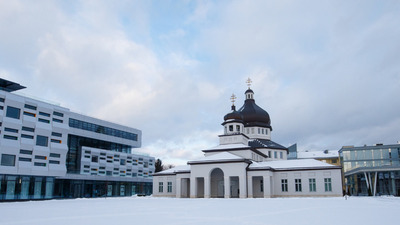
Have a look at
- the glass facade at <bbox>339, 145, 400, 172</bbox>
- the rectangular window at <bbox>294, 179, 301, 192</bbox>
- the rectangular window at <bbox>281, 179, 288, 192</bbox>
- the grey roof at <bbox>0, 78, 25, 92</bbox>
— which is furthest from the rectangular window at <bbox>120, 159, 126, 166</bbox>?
the glass facade at <bbox>339, 145, 400, 172</bbox>

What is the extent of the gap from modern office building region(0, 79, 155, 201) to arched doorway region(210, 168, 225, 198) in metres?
25.9

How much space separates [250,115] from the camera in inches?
2616

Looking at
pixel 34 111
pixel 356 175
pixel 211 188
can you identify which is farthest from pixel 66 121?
pixel 356 175

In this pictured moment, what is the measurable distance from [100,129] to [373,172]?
5580cm

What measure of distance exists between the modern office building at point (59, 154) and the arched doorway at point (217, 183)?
25878 millimetres

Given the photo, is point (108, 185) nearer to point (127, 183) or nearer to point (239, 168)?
point (127, 183)

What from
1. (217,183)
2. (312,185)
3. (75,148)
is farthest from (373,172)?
(75,148)

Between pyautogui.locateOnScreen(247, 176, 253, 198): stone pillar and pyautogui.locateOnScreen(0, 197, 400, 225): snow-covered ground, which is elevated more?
pyautogui.locateOnScreen(247, 176, 253, 198): stone pillar

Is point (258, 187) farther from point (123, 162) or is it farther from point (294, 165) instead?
point (123, 162)

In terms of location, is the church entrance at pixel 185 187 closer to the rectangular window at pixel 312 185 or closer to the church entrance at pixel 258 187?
the church entrance at pixel 258 187

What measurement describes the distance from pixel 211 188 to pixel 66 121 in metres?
28.4

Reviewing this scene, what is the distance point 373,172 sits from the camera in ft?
216

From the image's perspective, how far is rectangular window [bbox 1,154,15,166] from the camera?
49450 mm

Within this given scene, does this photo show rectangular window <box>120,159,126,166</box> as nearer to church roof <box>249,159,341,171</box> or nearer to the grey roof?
the grey roof
